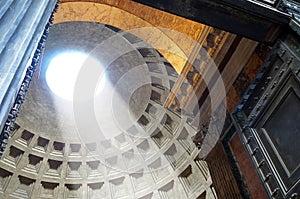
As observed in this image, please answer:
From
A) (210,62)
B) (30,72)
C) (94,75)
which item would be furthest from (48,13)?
(94,75)

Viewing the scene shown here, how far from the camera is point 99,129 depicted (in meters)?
10.1

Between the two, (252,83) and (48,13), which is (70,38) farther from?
(48,13)

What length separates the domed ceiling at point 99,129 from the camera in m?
8.48

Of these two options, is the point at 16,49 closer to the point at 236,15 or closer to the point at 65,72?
the point at 236,15

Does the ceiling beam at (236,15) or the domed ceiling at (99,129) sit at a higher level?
the ceiling beam at (236,15)

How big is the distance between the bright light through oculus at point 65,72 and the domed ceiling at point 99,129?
0.03 metres

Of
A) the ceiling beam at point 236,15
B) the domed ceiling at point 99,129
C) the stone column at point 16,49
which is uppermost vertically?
the ceiling beam at point 236,15

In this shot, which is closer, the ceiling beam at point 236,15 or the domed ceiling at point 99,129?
the ceiling beam at point 236,15

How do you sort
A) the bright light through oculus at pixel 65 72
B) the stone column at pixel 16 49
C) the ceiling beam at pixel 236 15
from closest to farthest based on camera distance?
the stone column at pixel 16 49, the ceiling beam at pixel 236 15, the bright light through oculus at pixel 65 72

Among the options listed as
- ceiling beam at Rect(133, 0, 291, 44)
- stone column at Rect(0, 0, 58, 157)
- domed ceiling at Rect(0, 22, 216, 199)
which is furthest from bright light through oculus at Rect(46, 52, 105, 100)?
stone column at Rect(0, 0, 58, 157)

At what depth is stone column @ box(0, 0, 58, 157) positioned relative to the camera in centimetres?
200

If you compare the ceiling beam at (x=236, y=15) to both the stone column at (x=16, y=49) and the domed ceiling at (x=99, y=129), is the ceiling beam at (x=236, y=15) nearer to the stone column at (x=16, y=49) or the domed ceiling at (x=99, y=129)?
the stone column at (x=16, y=49)

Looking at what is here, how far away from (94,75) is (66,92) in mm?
1056

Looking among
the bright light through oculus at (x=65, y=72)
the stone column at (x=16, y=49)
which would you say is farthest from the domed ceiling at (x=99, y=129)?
the stone column at (x=16, y=49)
